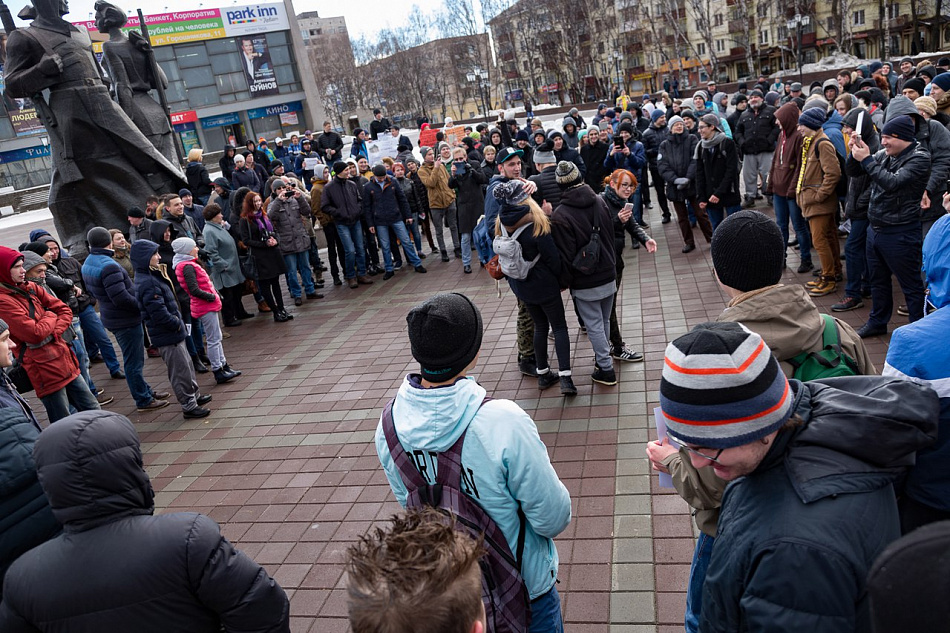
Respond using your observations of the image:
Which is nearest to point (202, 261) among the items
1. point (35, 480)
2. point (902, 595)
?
point (35, 480)

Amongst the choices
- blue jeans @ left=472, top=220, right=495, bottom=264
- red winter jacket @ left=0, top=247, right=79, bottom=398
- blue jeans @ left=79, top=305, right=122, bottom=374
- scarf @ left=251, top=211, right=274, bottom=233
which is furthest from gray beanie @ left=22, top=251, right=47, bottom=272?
blue jeans @ left=472, top=220, right=495, bottom=264

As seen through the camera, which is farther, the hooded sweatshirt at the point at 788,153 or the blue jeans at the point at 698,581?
the hooded sweatshirt at the point at 788,153

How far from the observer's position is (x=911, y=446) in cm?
150

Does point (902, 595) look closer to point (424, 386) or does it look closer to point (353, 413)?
point (424, 386)

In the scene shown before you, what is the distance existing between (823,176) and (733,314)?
18.3 feet

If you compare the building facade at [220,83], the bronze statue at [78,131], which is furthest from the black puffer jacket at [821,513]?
the building facade at [220,83]

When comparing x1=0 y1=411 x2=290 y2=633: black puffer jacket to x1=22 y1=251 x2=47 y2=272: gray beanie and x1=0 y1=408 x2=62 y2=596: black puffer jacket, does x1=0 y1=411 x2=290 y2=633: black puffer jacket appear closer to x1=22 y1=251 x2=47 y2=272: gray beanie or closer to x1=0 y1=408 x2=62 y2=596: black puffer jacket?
x1=0 y1=408 x2=62 y2=596: black puffer jacket

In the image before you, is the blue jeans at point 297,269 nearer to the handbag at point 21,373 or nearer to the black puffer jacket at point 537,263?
the handbag at point 21,373

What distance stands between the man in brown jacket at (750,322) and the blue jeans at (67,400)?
566 cm

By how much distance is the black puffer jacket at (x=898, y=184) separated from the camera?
5.27 metres

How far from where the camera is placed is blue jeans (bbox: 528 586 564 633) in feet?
8.24

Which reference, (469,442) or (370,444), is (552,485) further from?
(370,444)

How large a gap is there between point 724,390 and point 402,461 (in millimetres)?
1240

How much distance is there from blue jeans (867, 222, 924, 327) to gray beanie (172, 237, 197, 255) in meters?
7.13
